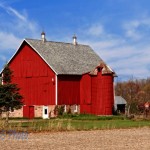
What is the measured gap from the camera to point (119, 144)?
71.6 feet

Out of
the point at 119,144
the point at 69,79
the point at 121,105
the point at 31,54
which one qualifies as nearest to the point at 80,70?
the point at 69,79

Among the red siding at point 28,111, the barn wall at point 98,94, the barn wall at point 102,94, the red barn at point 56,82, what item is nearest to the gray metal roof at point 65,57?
the red barn at point 56,82

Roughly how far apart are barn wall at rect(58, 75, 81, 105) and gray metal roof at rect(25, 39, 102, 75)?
33.0 inches

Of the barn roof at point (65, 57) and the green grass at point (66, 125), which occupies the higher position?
the barn roof at point (65, 57)

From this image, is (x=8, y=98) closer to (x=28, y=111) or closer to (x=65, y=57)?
(x=28, y=111)

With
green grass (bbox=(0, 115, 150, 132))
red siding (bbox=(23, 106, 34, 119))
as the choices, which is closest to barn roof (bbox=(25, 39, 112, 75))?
red siding (bbox=(23, 106, 34, 119))

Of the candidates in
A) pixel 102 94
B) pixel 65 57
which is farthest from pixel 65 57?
pixel 102 94

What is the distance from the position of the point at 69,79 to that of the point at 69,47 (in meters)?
6.79

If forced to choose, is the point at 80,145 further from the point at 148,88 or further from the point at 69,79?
the point at 148,88

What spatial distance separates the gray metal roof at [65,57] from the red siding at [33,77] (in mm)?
790

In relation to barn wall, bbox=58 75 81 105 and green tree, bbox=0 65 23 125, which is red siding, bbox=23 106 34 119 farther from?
green tree, bbox=0 65 23 125

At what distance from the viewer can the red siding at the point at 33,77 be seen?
57.3 m

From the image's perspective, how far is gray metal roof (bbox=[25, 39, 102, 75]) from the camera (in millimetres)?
57594

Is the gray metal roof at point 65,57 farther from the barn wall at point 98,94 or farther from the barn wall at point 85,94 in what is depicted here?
the barn wall at point 98,94
